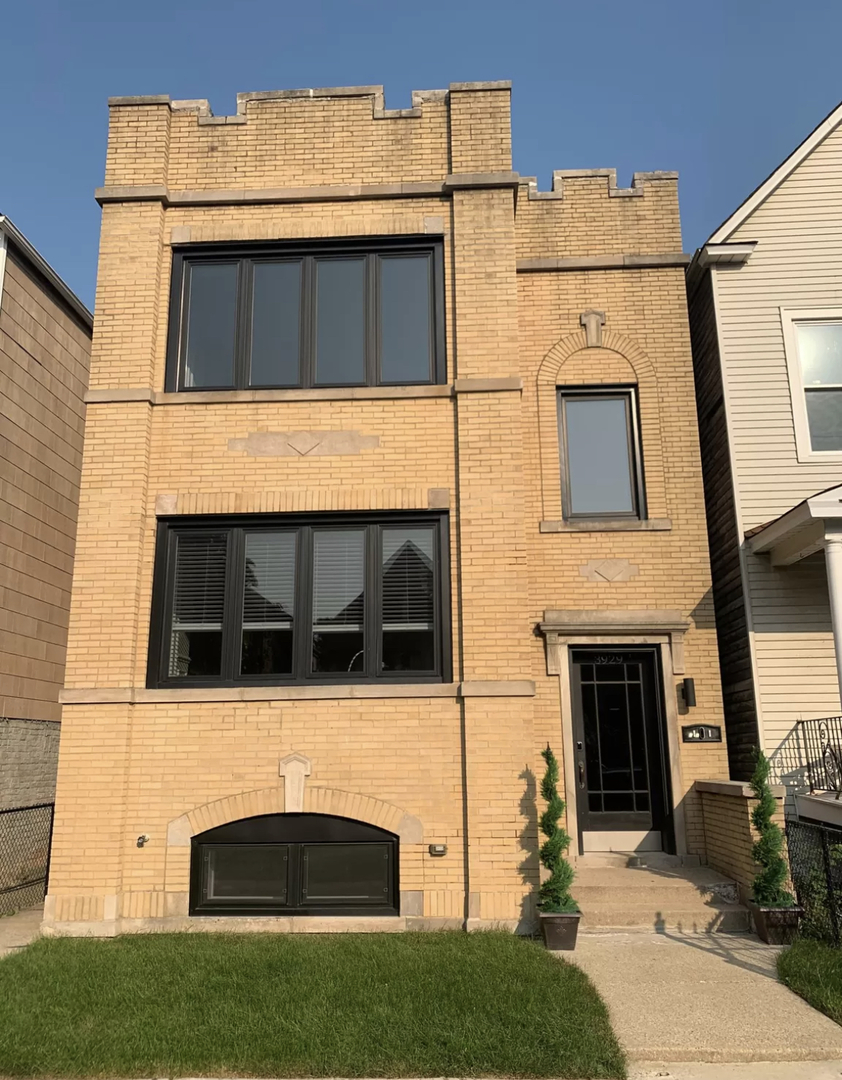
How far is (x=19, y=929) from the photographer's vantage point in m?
8.89

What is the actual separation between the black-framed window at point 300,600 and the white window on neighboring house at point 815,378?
182 inches

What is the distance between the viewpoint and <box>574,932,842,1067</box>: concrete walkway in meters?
5.41

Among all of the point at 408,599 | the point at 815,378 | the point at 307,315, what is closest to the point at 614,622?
the point at 408,599

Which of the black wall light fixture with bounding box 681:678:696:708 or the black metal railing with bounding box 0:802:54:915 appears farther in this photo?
the black metal railing with bounding box 0:802:54:915

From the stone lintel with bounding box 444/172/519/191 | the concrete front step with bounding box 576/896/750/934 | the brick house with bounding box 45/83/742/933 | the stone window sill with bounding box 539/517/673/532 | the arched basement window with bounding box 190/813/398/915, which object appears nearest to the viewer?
the concrete front step with bounding box 576/896/750/934

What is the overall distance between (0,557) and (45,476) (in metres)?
1.75

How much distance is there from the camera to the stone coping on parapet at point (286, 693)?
8562 mm

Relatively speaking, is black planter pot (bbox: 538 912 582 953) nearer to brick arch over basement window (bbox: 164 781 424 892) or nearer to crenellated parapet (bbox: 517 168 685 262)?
brick arch over basement window (bbox: 164 781 424 892)

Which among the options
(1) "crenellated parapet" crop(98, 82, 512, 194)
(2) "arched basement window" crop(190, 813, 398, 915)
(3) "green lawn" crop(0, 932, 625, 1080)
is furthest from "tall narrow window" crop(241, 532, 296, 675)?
(1) "crenellated parapet" crop(98, 82, 512, 194)

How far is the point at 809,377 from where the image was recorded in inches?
413

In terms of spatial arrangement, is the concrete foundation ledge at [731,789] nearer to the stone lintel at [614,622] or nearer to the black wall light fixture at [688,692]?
the black wall light fixture at [688,692]

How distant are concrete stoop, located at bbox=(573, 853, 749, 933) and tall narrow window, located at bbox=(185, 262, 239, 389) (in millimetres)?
A: 6537

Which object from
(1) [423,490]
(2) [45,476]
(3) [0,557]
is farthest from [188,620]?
(2) [45,476]

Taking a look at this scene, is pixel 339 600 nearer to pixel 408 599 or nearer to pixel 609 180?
pixel 408 599
